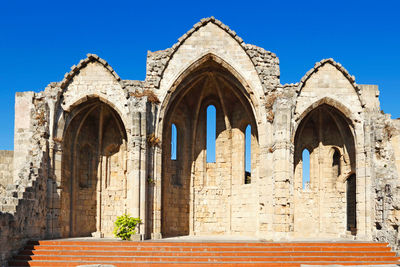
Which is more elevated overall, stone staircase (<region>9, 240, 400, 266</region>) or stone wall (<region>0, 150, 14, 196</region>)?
stone wall (<region>0, 150, 14, 196</region>)

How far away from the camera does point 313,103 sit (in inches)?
819

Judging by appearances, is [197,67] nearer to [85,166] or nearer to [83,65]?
[83,65]

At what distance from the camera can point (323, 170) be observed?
2272 centimetres

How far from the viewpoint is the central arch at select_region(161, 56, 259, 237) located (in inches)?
873

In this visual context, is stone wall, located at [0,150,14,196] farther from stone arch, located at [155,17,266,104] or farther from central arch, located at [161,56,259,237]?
stone arch, located at [155,17,266,104]

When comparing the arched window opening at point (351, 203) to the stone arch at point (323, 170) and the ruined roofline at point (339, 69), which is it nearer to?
the stone arch at point (323, 170)

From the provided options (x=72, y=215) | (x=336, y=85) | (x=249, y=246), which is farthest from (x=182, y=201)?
(x=336, y=85)

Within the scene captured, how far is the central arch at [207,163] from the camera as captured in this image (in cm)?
2217

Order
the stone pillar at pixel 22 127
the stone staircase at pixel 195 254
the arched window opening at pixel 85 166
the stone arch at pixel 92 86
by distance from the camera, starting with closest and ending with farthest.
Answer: the stone staircase at pixel 195 254 < the stone pillar at pixel 22 127 < the stone arch at pixel 92 86 < the arched window opening at pixel 85 166

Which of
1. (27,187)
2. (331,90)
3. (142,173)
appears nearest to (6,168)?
(27,187)

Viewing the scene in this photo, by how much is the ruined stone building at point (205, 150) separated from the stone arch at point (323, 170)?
0.05 meters

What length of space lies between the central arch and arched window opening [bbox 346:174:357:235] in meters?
4.62

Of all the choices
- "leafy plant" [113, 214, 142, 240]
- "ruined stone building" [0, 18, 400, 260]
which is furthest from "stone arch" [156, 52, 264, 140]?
"leafy plant" [113, 214, 142, 240]

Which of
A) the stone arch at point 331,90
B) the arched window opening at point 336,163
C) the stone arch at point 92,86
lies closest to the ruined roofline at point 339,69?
the stone arch at point 331,90
